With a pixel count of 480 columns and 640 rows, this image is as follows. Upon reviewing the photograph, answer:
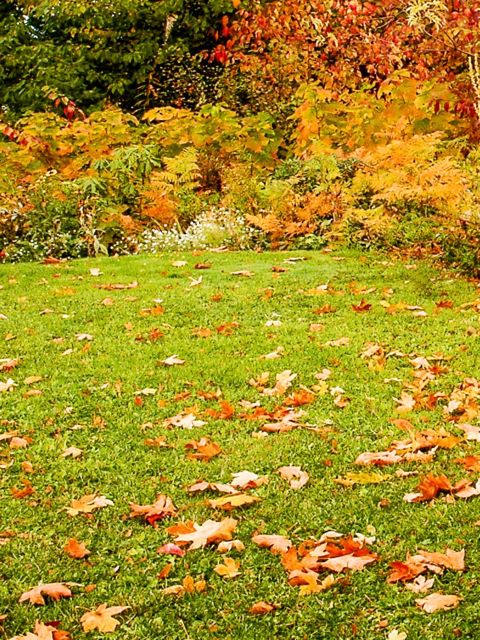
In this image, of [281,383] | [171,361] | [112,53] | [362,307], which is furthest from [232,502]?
[112,53]

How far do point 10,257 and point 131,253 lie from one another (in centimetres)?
145

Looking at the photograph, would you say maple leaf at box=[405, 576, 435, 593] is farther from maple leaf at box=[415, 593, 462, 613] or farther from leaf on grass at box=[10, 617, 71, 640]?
leaf on grass at box=[10, 617, 71, 640]

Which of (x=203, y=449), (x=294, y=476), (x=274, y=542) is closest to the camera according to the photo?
(x=274, y=542)

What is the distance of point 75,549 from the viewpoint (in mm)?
3174

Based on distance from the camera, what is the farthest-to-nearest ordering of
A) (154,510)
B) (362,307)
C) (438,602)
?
(362,307) < (154,510) < (438,602)

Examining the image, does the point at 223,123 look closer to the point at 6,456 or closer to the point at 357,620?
the point at 6,456

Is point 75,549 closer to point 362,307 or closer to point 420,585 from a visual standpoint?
point 420,585

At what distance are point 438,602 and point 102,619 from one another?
3.55 feet

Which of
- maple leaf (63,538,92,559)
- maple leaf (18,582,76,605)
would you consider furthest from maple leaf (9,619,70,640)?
→ maple leaf (63,538,92,559)

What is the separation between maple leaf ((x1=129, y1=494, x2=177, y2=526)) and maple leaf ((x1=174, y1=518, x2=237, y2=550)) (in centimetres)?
20

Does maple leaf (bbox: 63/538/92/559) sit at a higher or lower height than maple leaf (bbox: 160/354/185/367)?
higher

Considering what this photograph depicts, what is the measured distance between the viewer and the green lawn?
2.74 metres

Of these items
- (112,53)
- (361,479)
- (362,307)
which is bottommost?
(362,307)

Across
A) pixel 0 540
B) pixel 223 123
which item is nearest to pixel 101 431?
pixel 0 540
